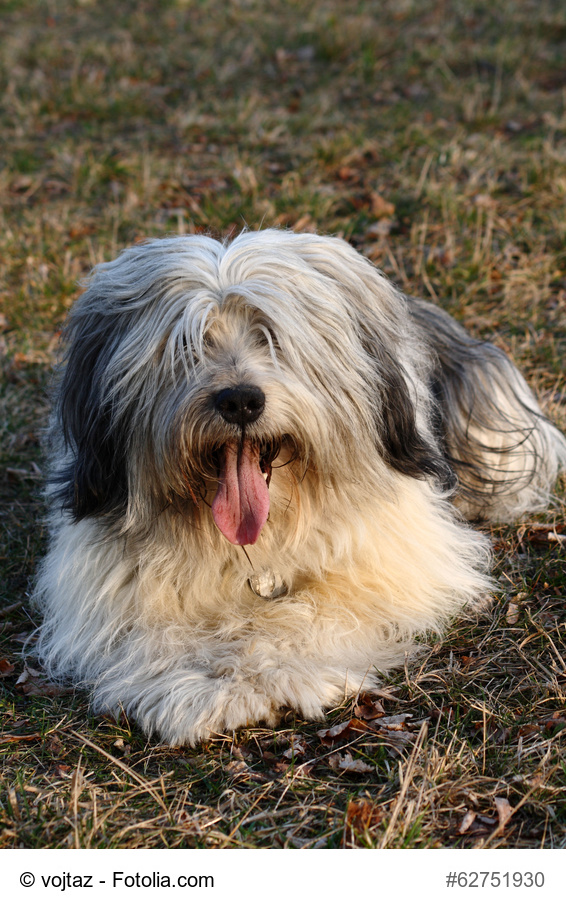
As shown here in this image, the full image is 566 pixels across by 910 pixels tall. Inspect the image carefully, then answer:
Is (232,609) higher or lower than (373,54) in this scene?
lower

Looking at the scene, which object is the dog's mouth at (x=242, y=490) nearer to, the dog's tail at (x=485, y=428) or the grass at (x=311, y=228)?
the grass at (x=311, y=228)

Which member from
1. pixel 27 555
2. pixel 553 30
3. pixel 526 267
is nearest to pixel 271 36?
pixel 553 30

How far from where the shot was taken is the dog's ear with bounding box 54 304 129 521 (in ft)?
9.18

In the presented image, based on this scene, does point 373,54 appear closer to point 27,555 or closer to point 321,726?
point 27,555

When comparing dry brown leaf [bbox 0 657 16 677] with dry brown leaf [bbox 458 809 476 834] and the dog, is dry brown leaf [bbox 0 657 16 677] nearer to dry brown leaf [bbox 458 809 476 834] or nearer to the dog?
the dog

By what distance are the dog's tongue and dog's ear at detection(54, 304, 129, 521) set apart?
0.31 metres

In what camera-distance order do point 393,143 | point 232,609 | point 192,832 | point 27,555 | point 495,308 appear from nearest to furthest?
point 192,832 → point 232,609 → point 27,555 → point 495,308 → point 393,143

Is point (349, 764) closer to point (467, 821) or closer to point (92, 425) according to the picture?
point (467, 821)

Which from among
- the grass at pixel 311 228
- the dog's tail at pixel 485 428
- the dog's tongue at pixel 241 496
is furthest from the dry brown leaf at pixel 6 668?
the dog's tail at pixel 485 428

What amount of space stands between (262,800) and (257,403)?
3.44 feet

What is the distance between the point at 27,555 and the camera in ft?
12.8

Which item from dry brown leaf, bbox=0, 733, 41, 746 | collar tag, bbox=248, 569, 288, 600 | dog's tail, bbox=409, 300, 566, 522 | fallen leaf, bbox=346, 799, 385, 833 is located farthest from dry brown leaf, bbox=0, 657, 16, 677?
dog's tail, bbox=409, 300, 566, 522

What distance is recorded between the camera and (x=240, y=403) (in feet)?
8.22

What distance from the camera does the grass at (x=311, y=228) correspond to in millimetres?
2418
